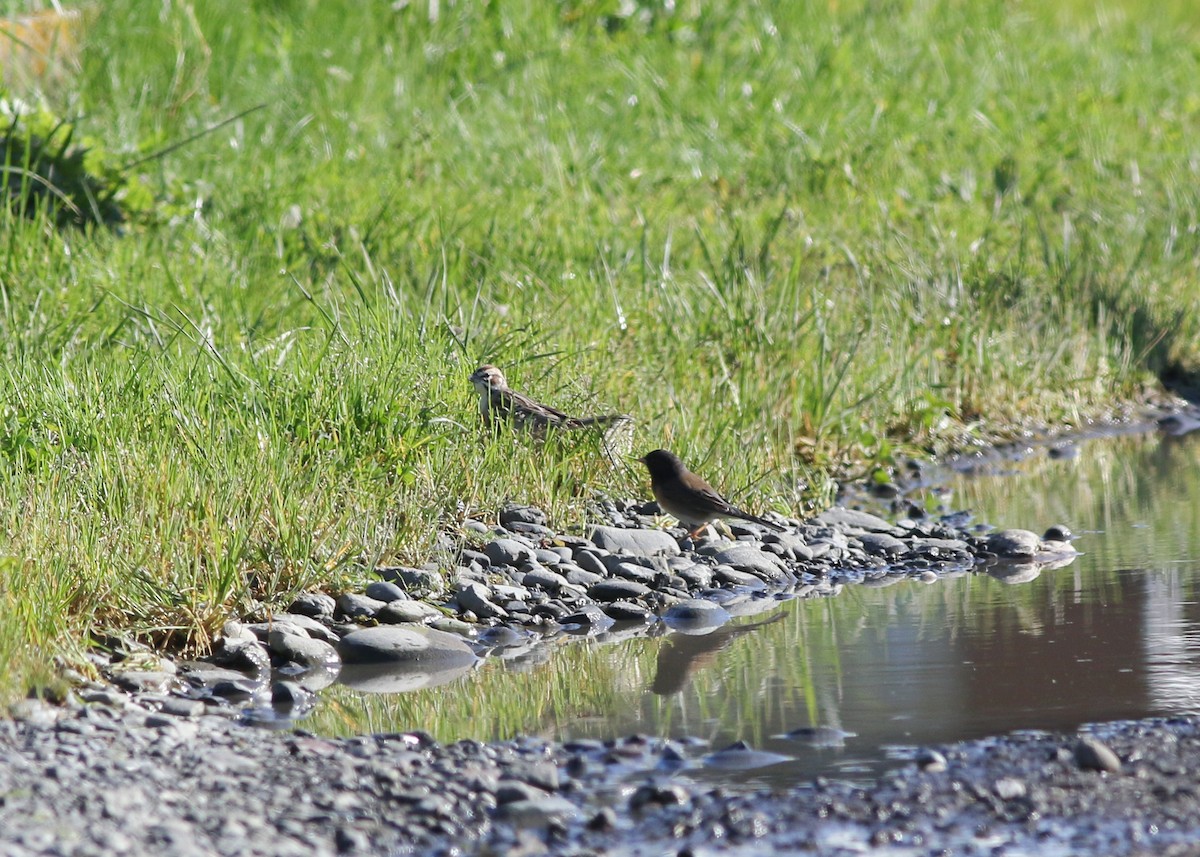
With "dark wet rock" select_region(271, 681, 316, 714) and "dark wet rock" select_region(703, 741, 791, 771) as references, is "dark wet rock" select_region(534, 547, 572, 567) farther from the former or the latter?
"dark wet rock" select_region(703, 741, 791, 771)

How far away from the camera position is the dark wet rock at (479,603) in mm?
6141

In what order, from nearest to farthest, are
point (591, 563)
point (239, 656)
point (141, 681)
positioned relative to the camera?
point (141, 681), point (239, 656), point (591, 563)

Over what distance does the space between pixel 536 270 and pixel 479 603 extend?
358cm

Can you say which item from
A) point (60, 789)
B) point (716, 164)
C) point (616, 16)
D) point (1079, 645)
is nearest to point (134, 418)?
point (60, 789)

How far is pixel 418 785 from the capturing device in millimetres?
4238

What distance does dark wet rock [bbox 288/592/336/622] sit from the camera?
19.4 ft

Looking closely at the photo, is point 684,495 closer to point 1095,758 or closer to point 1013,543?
point 1013,543

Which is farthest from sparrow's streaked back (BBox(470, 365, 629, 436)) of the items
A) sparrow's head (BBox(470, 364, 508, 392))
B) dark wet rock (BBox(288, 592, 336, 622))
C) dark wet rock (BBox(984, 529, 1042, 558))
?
dark wet rock (BBox(984, 529, 1042, 558))

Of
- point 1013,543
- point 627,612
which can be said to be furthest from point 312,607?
point 1013,543

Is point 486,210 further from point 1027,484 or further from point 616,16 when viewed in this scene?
point 616,16

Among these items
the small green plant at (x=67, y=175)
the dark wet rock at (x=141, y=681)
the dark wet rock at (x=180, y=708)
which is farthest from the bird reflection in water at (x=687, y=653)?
the small green plant at (x=67, y=175)

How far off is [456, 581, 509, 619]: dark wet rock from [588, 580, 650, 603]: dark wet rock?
41cm

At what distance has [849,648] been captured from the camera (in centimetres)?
570

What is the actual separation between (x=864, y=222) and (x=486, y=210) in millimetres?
2563
